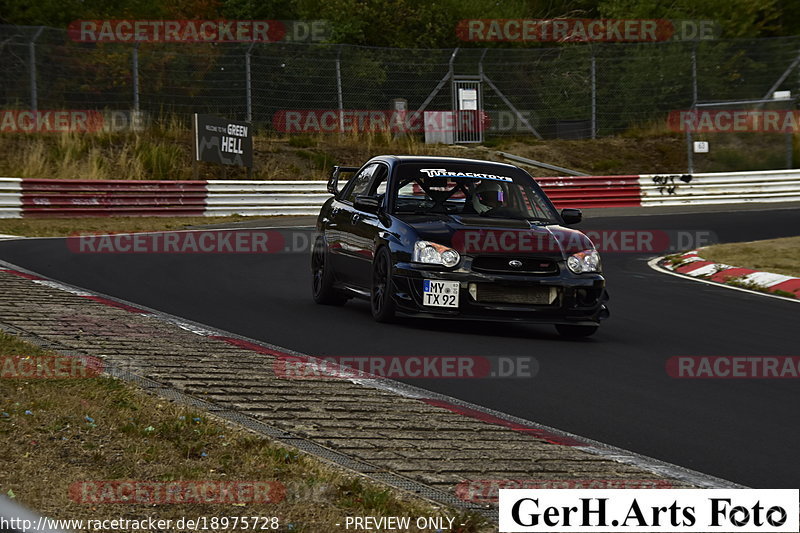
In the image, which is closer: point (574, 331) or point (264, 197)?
point (574, 331)

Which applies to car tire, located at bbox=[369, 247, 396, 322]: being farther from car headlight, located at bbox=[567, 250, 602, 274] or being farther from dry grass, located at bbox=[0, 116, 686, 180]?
dry grass, located at bbox=[0, 116, 686, 180]

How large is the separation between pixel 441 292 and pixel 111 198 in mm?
16443

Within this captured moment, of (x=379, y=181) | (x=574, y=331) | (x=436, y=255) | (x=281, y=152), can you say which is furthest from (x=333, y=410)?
(x=281, y=152)

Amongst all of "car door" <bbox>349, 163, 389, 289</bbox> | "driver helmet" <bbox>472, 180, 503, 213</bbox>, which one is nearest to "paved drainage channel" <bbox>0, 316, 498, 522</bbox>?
"car door" <bbox>349, 163, 389, 289</bbox>

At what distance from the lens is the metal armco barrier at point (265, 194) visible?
977 inches

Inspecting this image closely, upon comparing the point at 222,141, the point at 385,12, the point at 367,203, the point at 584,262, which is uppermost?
the point at 385,12

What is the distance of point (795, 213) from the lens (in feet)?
93.2

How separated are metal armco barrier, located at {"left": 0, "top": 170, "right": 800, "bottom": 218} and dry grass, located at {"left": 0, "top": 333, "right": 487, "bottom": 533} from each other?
18550 mm

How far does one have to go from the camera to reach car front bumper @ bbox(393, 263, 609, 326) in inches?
412

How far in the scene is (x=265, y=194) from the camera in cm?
2812

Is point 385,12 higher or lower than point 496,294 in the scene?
higher

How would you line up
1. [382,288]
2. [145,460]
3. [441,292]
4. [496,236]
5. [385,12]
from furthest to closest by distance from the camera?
1. [385,12]
2. [382,288]
3. [496,236]
4. [441,292]
5. [145,460]

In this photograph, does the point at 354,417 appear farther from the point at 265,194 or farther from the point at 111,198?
the point at 265,194

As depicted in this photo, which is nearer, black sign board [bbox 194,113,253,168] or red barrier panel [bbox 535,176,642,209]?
black sign board [bbox 194,113,253,168]
